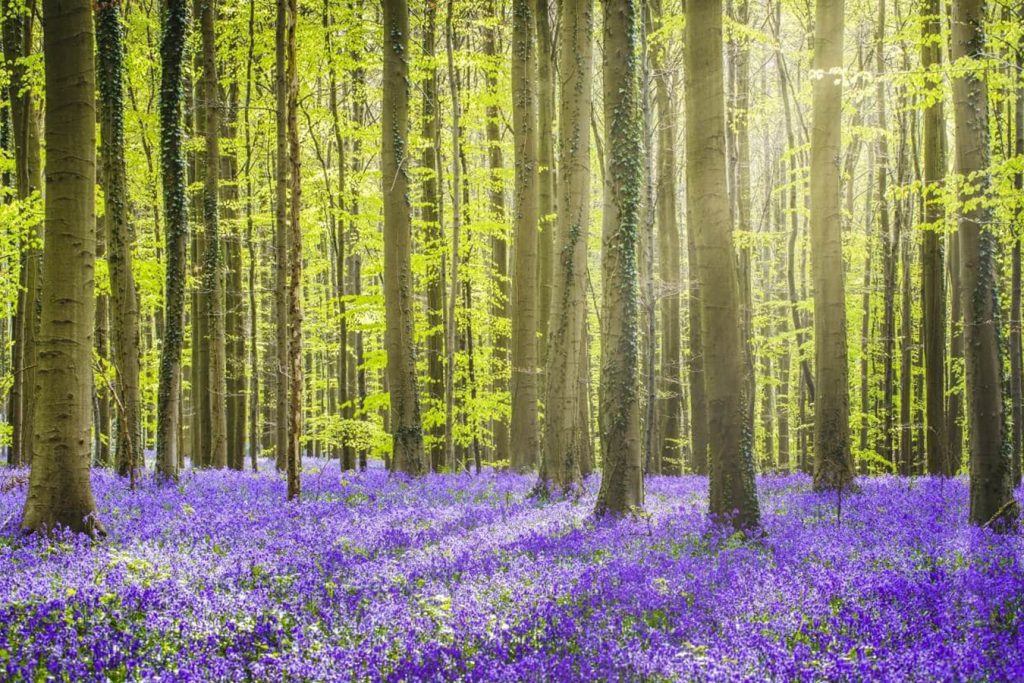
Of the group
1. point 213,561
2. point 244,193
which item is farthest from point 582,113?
point 244,193

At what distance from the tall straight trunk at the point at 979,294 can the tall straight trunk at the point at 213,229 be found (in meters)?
14.4

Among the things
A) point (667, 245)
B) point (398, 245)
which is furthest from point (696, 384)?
point (398, 245)

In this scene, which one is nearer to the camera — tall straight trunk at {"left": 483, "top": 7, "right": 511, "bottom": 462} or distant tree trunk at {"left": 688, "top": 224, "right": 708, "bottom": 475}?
distant tree trunk at {"left": 688, "top": 224, "right": 708, "bottom": 475}

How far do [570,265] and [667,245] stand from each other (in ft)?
34.4

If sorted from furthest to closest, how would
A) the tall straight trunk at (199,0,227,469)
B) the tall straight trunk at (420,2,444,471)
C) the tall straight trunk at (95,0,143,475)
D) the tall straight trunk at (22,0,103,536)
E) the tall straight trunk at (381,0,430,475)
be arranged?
the tall straight trunk at (420,2,444,471), the tall straight trunk at (199,0,227,469), the tall straight trunk at (381,0,430,475), the tall straight trunk at (95,0,143,475), the tall straight trunk at (22,0,103,536)

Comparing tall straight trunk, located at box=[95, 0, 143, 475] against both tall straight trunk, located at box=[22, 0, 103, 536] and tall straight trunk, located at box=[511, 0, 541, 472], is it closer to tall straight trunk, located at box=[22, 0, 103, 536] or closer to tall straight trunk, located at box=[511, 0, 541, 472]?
tall straight trunk, located at box=[22, 0, 103, 536]

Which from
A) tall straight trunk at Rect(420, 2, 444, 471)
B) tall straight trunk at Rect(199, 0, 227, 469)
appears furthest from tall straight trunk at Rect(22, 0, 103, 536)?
tall straight trunk at Rect(420, 2, 444, 471)

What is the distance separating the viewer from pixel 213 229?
17188mm

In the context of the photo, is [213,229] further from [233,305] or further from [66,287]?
[66,287]

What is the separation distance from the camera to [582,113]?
12.2 metres

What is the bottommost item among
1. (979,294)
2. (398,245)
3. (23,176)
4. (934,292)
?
(979,294)

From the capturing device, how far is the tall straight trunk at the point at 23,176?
52.6 ft

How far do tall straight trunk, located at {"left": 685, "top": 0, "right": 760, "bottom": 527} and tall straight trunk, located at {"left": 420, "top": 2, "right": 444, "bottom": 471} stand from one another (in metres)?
10.2

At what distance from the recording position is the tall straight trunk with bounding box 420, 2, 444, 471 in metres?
19.4
